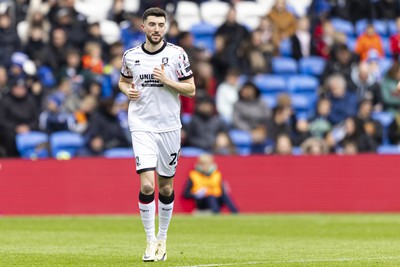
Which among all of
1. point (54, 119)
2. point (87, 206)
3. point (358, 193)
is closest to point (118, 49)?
point (54, 119)

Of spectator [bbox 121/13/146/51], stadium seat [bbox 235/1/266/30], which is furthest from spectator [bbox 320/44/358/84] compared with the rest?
spectator [bbox 121/13/146/51]

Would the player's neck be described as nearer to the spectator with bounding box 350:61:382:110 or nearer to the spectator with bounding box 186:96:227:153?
the spectator with bounding box 186:96:227:153

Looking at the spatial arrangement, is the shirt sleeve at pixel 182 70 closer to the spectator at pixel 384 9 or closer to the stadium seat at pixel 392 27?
the stadium seat at pixel 392 27

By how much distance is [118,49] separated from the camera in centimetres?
2652

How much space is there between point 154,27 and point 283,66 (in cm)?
1652

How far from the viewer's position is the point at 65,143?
24359 millimetres

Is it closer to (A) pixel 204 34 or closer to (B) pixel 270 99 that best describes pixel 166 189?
(B) pixel 270 99

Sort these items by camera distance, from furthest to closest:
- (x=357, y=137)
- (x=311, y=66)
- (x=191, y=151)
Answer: (x=311, y=66)
(x=357, y=137)
(x=191, y=151)

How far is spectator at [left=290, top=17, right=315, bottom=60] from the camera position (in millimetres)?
29203

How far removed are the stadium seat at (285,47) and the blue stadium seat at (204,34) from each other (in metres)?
1.77

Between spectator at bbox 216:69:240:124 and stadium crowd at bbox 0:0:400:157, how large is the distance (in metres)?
0.02

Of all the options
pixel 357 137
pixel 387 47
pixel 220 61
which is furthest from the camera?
pixel 387 47

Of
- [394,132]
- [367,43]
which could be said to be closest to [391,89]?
[394,132]

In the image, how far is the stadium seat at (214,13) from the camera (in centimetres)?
2958
